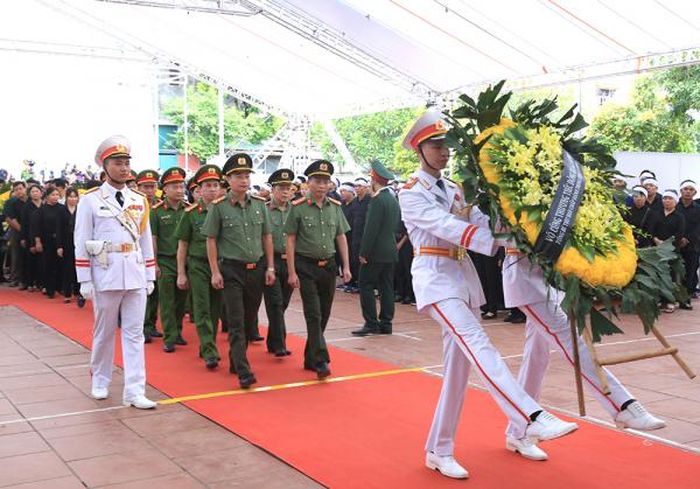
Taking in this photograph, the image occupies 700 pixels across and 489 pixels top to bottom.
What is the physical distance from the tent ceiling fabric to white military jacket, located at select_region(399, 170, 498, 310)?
9125 millimetres

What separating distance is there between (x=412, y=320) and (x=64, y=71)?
75.8ft

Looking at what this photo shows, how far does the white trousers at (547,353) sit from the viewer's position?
4223mm

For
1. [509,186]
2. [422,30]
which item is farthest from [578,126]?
[422,30]

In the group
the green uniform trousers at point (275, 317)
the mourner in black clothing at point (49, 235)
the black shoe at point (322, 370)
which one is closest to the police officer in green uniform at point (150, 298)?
the green uniform trousers at point (275, 317)

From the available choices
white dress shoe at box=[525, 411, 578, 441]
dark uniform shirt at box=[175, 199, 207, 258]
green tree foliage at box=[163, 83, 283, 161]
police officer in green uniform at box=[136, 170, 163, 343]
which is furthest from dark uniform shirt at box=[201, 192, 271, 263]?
green tree foliage at box=[163, 83, 283, 161]

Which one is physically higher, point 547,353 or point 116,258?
point 116,258

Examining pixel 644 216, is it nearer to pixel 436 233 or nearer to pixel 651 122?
pixel 436 233

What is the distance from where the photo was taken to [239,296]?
6926 millimetres

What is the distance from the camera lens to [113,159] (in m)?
6.28

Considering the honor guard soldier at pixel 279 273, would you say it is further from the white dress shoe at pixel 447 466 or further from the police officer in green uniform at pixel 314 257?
the white dress shoe at pixel 447 466

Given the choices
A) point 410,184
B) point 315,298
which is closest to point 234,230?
point 315,298

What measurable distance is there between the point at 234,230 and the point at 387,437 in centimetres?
245

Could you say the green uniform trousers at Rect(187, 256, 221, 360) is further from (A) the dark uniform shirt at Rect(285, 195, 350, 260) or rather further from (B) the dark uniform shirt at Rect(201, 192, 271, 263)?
(A) the dark uniform shirt at Rect(285, 195, 350, 260)

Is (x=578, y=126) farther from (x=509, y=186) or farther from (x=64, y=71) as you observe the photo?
(x=64, y=71)
